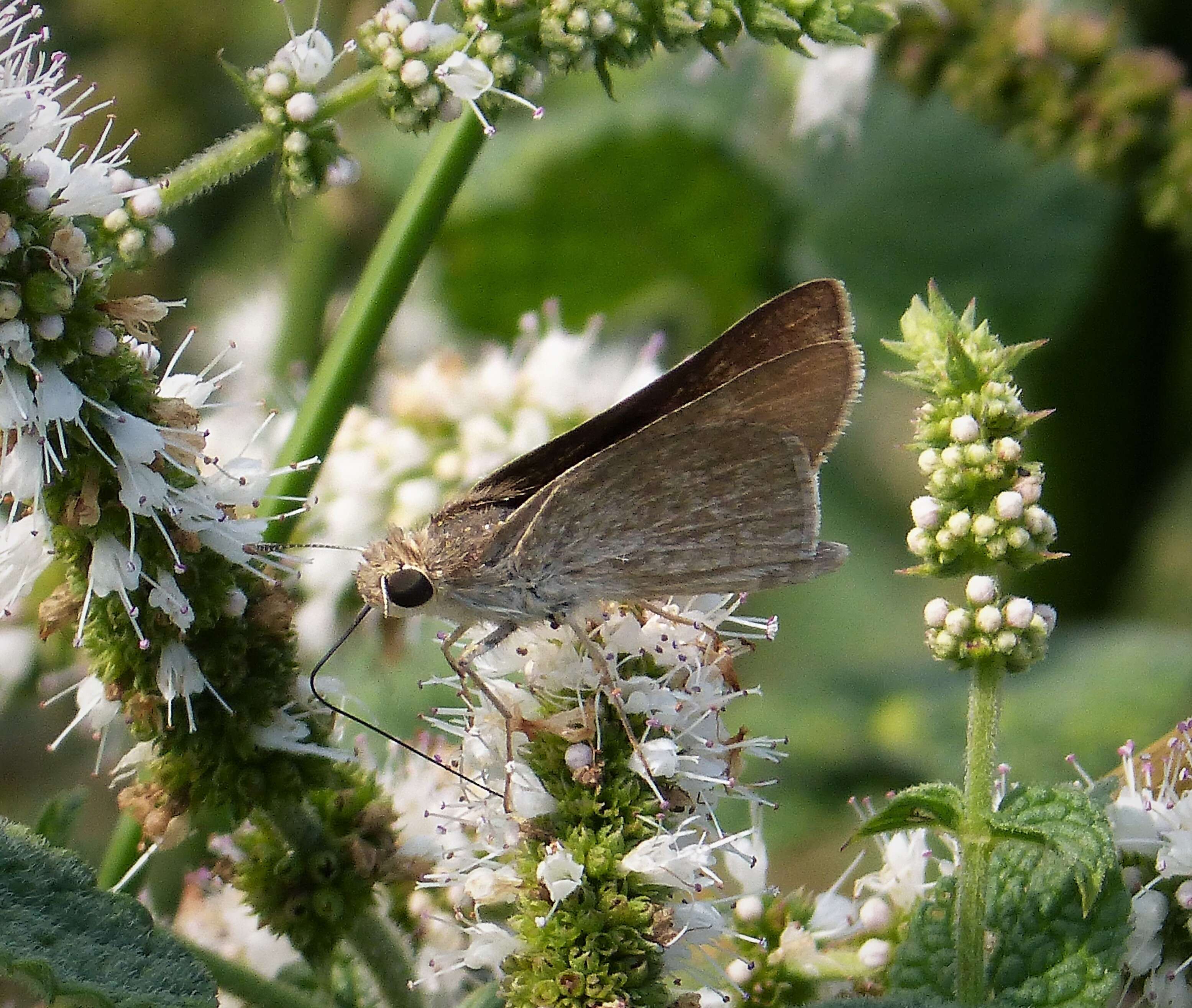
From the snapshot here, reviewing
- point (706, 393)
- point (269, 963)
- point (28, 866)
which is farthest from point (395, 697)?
point (28, 866)

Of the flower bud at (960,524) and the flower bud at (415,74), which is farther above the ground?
the flower bud at (415,74)

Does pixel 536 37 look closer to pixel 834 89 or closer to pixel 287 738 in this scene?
pixel 287 738

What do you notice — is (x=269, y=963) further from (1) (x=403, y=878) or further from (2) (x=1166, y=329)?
(2) (x=1166, y=329)

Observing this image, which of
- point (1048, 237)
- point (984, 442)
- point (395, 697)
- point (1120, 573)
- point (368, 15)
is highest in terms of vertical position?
point (368, 15)

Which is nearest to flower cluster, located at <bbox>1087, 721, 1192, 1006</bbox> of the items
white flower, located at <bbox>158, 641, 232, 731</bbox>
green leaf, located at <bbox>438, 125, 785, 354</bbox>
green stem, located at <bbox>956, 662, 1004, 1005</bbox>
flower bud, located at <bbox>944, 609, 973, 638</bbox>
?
green stem, located at <bbox>956, 662, 1004, 1005</bbox>

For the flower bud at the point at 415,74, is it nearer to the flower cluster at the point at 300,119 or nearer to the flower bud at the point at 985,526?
the flower cluster at the point at 300,119

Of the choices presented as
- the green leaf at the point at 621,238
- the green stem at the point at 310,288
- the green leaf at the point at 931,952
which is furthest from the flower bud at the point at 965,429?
the green leaf at the point at 621,238
